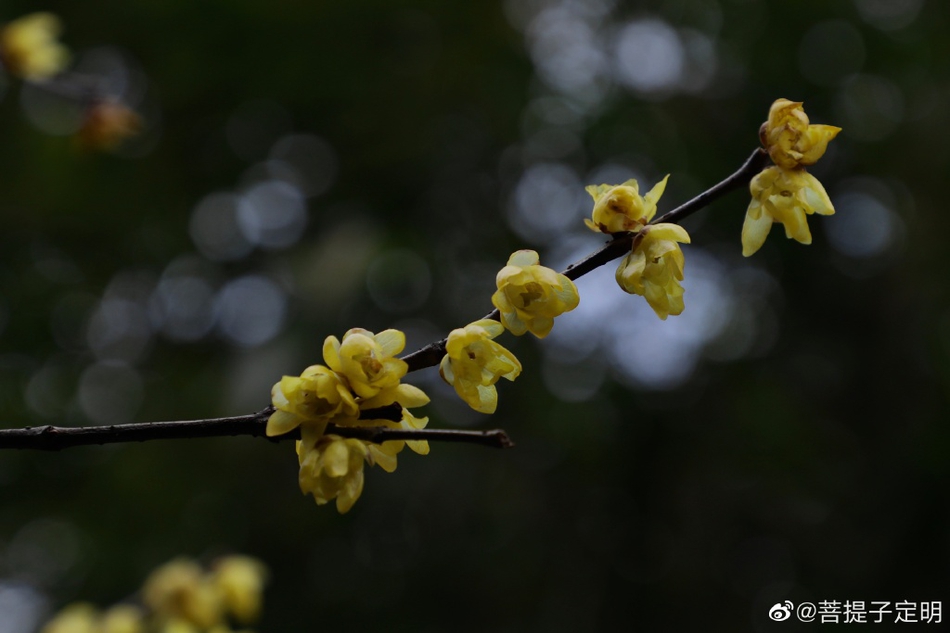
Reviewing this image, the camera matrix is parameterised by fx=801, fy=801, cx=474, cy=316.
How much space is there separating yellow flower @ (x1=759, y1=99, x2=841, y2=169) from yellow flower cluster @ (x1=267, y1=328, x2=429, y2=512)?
404 mm

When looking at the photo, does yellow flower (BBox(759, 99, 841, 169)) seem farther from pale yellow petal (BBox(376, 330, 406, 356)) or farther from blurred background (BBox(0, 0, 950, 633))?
blurred background (BBox(0, 0, 950, 633))

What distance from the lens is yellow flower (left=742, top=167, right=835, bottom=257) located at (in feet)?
2.52

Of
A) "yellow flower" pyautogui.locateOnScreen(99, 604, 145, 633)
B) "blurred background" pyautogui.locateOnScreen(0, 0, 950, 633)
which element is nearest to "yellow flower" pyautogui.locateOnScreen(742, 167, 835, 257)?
"yellow flower" pyautogui.locateOnScreen(99, 604, 145, 633)

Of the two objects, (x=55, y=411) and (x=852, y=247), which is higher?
(x=852, y=247)

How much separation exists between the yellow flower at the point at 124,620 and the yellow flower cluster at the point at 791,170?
1666mm

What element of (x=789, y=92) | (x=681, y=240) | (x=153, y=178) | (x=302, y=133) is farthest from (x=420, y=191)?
(x=681, y=240)

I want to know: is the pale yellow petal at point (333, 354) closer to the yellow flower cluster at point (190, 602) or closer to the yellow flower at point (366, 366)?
the yellow flower at point (366, 366)

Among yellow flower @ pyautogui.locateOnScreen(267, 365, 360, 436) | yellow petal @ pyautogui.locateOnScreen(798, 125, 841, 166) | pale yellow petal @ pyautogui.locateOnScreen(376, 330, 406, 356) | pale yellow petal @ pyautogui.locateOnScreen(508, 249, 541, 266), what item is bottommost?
yellow flower @ pyautogui.locateOnScreen(267, 365, 360, 436)

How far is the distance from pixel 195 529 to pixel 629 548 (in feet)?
6.27

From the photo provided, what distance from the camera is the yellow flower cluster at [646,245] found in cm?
76

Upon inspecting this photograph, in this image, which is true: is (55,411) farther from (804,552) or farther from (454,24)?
(804,552)

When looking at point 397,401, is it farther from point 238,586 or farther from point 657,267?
point 238,586

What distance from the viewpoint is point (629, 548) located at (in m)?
3.57

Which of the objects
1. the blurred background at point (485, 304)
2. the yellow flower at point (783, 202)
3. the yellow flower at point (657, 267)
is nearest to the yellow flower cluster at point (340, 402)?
the yellow flower at point (657, 267)
